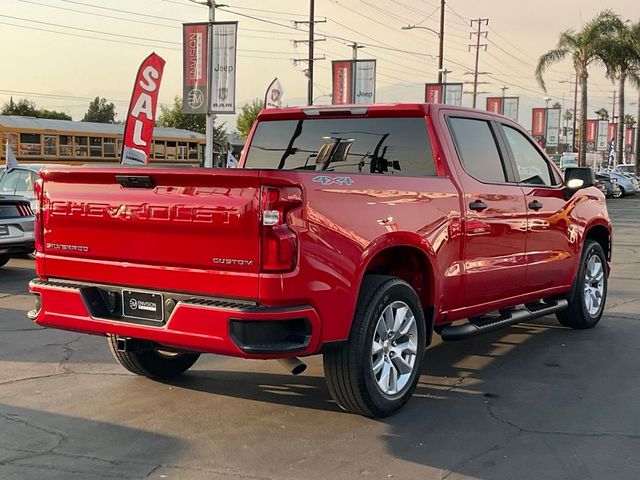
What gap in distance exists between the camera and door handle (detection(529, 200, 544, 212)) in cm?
640

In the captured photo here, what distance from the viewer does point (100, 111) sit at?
11438cm

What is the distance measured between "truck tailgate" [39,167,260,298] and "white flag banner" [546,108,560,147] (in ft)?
210

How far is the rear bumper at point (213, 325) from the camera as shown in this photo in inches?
160

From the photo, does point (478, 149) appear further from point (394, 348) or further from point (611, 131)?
point (611, 131)

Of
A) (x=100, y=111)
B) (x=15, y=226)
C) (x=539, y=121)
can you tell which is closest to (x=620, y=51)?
(x=539, y=121)

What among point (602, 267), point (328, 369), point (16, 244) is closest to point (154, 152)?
point (16, 244)

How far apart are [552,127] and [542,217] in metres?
62.1

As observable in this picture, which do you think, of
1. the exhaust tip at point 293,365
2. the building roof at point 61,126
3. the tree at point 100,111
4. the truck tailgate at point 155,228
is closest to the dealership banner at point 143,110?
the truck tailgate at point 155,228

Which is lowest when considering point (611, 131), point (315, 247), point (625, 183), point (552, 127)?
point (315, 247)

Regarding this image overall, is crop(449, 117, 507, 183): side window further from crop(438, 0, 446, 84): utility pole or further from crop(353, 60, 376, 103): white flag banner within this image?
crop(438, 0, 446, 84): utility pole

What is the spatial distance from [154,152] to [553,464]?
1120 inches

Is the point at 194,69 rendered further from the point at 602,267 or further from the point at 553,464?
the point at 553,464

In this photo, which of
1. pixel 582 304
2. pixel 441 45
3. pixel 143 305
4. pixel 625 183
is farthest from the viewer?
pixel 441 45

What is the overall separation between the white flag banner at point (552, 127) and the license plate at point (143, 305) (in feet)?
210
